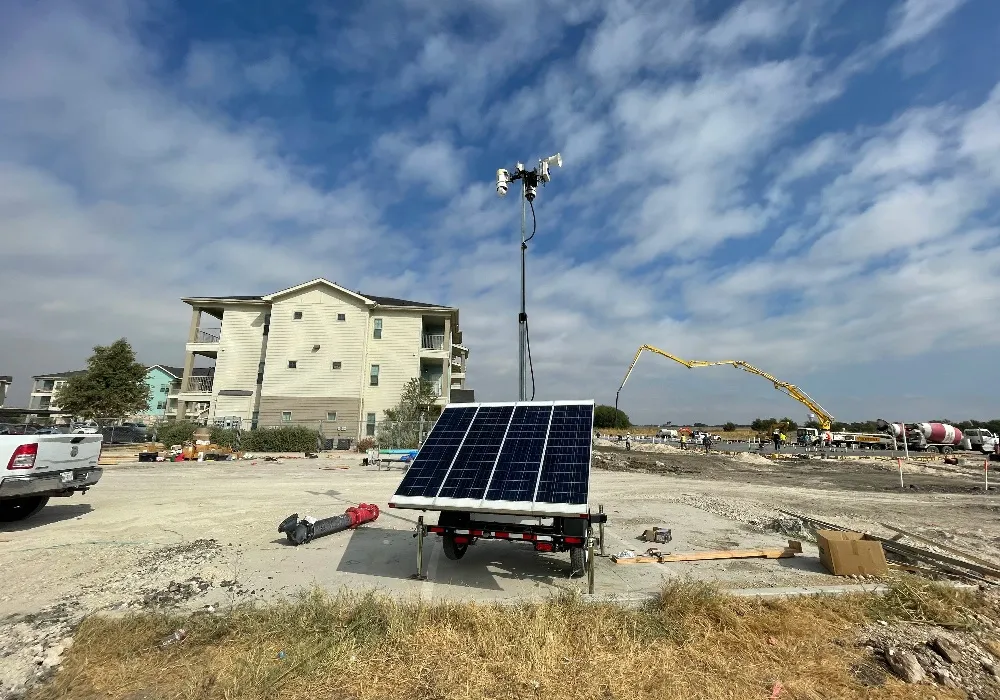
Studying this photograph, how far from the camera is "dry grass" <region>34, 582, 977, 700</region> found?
13.7 feet

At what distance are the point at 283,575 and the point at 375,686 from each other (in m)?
4.08

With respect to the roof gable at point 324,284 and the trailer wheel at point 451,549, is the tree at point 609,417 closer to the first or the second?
the roof gable at point 324,284

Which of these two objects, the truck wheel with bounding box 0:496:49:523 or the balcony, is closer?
the truck wheel with bounding box 0:496:49:523

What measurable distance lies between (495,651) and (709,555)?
5634 mm

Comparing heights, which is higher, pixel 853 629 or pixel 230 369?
pixel 230 369

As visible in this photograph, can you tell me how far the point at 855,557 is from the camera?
296 inches

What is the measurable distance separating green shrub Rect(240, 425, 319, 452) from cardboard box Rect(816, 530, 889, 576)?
32.1 m

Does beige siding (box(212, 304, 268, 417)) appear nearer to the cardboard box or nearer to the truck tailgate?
the truck tailgate

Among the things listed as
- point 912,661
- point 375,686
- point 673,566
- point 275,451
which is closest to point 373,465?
point 275,451

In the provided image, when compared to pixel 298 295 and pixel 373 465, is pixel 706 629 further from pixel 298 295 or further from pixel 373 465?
pixel 298 295

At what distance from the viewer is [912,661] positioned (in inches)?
179

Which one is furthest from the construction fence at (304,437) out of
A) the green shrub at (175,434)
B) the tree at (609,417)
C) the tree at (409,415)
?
the tree at (609,417)

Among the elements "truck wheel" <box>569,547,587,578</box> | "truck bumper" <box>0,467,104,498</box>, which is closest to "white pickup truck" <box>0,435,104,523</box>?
"truck bumper" <box>0,467,104,498</box>

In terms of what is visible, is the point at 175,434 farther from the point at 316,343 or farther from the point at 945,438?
the point at 945,438
